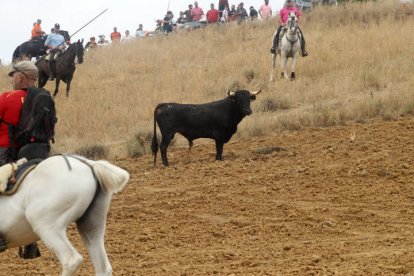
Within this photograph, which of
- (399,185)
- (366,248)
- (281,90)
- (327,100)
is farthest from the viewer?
(281,90)

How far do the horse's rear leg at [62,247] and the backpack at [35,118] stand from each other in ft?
5.55

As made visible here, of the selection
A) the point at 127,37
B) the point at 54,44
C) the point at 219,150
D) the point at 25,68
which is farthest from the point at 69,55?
the point at 25,68

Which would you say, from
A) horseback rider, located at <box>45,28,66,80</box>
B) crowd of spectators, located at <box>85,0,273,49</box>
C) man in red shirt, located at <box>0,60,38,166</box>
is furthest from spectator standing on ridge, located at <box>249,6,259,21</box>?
man in red shirt, located at <box>0,60,38,166</box>

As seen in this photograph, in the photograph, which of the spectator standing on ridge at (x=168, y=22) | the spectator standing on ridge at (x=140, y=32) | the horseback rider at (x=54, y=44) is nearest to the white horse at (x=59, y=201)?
the horseback rider at (x=54, y=44)

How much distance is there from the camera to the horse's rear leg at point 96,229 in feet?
Answer: 24.4

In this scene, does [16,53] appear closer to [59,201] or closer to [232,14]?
[232,14]

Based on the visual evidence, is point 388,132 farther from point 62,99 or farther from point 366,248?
point 62,99

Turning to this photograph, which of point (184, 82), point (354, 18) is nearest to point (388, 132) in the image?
point (184, 82)

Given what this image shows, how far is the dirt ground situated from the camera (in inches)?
368

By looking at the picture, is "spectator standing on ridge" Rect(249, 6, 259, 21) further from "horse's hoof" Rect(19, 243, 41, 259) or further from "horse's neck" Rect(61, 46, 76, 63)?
"horse's hoof" Rect(19, 243, 41, 259)

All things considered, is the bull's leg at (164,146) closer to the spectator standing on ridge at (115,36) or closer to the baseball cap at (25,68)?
the baseball cap at (25,68)

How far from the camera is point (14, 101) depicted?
856 cm

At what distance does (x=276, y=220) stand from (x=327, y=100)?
399 inches

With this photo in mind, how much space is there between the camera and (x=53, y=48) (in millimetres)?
30219
